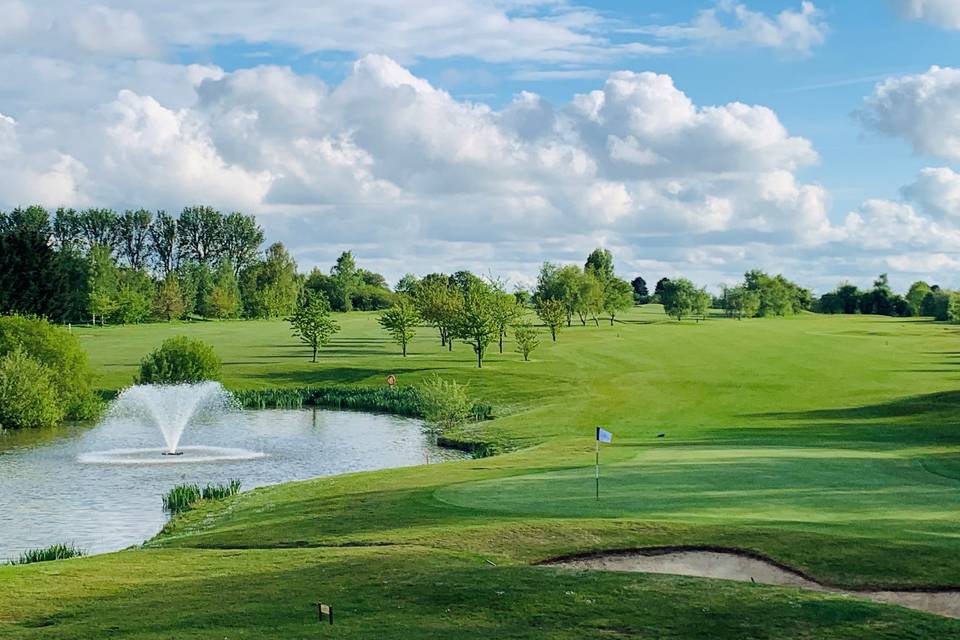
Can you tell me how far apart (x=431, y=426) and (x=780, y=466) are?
3965 centimetres

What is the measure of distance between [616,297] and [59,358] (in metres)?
106

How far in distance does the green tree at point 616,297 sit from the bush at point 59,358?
98.0 meters

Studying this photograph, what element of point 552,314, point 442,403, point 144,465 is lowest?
point 144,465

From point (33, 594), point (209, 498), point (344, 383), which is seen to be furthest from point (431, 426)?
point (33, 594)

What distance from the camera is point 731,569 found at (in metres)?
20.5

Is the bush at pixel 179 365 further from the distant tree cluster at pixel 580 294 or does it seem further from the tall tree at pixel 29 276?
the distant tree cluster at pixel 580 294

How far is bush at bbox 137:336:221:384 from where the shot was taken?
3393 inches

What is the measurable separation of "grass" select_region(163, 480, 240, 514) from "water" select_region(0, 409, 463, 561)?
25.6 inches

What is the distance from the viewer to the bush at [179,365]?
3393 inches

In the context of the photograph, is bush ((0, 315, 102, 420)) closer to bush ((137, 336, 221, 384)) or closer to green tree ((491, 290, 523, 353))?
bush ((137, 336, 221, 384))

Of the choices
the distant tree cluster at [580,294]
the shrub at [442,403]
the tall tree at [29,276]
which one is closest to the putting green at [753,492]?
the shrub at [442,403]

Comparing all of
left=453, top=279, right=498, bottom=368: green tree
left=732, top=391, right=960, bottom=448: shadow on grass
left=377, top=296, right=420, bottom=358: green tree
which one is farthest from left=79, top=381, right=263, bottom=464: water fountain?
left=732, top=391, right=960, bottom=448: shadow on grass

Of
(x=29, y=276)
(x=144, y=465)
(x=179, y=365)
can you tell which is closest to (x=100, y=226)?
(x=29, y=276)

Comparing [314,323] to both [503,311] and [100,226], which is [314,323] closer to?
[503,311]
